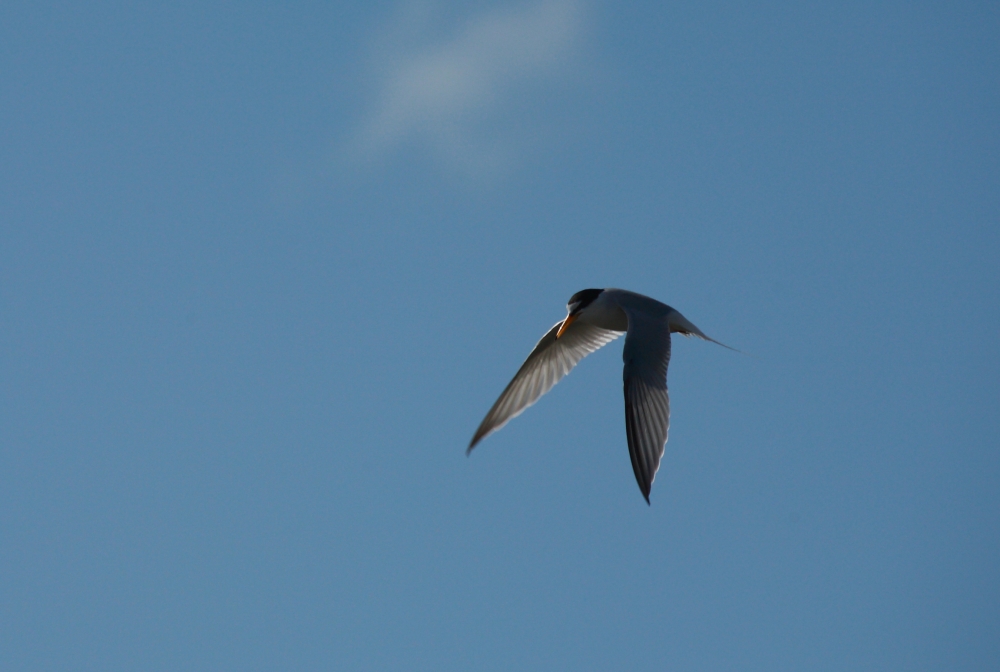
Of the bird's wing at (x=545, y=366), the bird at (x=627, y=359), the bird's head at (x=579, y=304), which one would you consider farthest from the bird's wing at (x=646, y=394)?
the bird's wing at (x=545, y=366)

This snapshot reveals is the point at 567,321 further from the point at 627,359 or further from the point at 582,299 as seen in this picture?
the point at 627,359

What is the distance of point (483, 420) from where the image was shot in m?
11.9

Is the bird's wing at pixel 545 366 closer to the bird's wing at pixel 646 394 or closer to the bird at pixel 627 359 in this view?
the bird at pixel 627 359

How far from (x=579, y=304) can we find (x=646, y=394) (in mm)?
2600

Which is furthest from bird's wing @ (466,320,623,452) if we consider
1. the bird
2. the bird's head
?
the bird's head

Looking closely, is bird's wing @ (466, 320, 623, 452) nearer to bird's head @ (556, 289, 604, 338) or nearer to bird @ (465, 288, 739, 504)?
bird @ (465, 288, 739, 504)

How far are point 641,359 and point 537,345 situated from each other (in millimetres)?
2596

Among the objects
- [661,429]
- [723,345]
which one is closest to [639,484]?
[661,429]

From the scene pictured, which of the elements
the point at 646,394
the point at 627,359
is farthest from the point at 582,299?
the point at 646,394

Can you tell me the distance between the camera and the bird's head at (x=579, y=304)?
1223 cm

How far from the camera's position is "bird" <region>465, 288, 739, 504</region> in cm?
948

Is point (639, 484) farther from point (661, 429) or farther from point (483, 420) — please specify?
point (483, 420)

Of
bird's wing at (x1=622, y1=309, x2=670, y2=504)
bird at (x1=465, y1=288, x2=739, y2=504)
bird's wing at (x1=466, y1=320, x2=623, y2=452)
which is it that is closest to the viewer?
bird's wing at (x1=622, y1=309, x2=670, y2=504)

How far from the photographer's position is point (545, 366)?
1288 centimetres
